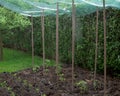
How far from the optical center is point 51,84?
9.17 metres

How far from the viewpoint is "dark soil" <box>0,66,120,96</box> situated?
8.04 metres

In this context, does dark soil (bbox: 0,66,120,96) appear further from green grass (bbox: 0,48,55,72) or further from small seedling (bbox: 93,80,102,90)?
green grass (bbox: 0,48,55,72)

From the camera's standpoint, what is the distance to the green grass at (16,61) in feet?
42.1

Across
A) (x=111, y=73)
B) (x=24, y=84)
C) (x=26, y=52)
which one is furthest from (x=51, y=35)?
(x=24, y=84)

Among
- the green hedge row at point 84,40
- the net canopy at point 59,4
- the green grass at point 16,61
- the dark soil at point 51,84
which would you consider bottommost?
the dark soil at point 51,84

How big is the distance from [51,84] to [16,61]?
5.55m

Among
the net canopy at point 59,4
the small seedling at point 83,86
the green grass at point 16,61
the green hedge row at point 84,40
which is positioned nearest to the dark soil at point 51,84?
the small seedling at point 83,86

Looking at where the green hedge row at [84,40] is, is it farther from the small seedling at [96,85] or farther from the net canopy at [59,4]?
the small seedling at [96,85]

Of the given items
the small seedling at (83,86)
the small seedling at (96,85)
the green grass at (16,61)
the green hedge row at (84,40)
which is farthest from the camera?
the green grass at (16,61)

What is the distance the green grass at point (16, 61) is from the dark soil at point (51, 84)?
1.15 m

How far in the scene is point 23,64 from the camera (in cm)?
1360

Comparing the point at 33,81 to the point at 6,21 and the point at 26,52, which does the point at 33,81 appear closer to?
the point at 6,21

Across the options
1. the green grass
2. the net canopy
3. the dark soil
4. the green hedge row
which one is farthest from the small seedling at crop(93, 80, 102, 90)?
the green grass

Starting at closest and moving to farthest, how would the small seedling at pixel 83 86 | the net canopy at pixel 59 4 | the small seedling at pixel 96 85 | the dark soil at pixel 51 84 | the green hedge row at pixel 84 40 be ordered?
the dark soil at pixel 51 84
the small seedling at pixel 83 86
the net canopy at pixel 59 4
the small seedling at pixel 96 85
the green hedge row at pixel 84 40
